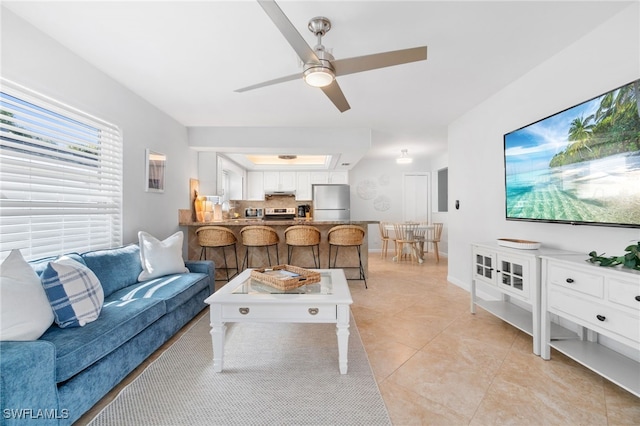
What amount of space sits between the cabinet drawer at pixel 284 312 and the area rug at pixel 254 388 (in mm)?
383

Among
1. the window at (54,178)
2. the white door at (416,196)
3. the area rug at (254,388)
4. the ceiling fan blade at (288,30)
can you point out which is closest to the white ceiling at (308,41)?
the ceiling fan blade at (288,30)

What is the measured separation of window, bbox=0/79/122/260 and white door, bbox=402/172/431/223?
252 inches

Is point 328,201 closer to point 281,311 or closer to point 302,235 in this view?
point 302,235

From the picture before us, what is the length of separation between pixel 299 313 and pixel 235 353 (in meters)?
0.73

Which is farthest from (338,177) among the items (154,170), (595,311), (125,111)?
(595,311)

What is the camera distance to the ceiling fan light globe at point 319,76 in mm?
1932

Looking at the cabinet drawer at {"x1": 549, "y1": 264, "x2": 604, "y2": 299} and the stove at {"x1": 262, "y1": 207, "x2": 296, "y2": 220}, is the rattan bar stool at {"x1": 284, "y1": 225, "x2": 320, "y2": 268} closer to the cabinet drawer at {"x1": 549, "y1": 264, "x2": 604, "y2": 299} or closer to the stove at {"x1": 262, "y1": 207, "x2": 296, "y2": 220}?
the cabinet drawer at {"x1": 549, "y1": 264, "x2": 604, "y2": 299}

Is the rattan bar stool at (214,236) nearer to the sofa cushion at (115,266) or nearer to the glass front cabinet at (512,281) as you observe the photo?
the sofa cushion at (115,266)

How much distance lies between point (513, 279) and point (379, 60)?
205 cm

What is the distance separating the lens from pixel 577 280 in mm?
1859

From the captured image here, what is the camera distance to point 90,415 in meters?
1.57

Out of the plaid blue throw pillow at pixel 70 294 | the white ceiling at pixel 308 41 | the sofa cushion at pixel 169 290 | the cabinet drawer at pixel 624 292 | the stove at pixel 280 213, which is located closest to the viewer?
the cabinet drawer at pixel 624 292

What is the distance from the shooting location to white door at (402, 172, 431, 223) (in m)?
7.70

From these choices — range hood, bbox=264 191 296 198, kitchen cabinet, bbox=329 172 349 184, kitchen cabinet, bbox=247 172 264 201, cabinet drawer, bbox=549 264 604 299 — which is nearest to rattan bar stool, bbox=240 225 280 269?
range hood, bbox=264 191 296 198
